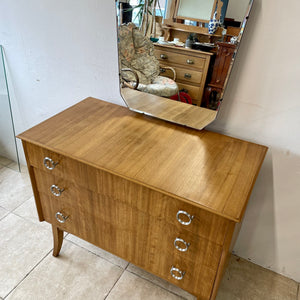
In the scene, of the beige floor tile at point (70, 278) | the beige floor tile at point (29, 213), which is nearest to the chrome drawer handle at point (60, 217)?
the beige floor tile at point (70, 278)

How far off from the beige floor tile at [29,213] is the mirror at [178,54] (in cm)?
96

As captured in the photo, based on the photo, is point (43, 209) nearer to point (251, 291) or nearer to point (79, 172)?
point (79, 172)

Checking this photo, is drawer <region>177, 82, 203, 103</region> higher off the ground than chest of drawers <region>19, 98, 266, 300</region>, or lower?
higher

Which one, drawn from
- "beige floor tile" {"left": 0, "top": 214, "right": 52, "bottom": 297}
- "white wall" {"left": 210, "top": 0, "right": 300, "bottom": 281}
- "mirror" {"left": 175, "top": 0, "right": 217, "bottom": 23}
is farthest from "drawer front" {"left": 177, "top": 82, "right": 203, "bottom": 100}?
"beige floor tile" {"left": 0, "top": 214, "right": 52, "bottom": 297}

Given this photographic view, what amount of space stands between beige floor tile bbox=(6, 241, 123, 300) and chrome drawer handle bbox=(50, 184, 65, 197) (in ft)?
1.70

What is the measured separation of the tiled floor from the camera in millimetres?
1336

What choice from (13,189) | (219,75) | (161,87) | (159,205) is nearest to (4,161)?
(13,189)

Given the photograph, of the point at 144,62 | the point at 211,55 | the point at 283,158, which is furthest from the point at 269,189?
the point at 144,62

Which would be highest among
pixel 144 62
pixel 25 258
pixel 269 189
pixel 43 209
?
pixel 144 62

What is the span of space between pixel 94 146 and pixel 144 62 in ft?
1.43

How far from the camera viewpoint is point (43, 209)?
1.28 meters

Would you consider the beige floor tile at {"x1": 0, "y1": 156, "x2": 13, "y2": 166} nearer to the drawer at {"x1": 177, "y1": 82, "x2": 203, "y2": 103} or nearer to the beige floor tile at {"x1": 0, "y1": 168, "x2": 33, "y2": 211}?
the beige floor tile at {"x1": 0, "y1": 168, "x2": 33, "y2": 211}

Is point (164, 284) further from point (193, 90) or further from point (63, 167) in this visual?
point (193, 90)

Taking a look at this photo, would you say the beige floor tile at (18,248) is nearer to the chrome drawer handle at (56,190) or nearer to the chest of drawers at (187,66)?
the chrome drawer handle at (56,190)
